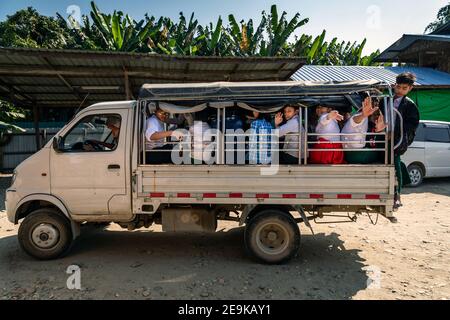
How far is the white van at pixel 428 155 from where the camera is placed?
10289 mm

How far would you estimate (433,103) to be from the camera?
14.4 metres

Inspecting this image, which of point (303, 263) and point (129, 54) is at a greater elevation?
point (129, 54)

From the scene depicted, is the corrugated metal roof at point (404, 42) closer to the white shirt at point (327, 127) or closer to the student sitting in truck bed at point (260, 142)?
the white shirt at point (327, 127)

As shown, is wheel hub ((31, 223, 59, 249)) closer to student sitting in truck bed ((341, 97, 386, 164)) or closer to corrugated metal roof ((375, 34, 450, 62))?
student sitting in truck bed ((341, 97, 386, 164))

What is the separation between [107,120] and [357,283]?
4.06 metres

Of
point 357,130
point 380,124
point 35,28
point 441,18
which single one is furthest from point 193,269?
point 441,18

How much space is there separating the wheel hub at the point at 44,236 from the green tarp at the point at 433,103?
14.1 meters

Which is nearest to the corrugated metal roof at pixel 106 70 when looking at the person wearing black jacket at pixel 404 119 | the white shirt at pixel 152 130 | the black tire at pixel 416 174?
Result: the white shirt at pixel 152 130

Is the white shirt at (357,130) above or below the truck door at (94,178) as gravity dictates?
above

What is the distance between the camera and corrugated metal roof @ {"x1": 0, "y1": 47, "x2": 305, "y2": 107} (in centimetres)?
820

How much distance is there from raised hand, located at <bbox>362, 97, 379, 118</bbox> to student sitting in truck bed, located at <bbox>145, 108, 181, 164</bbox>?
2.48 metres
